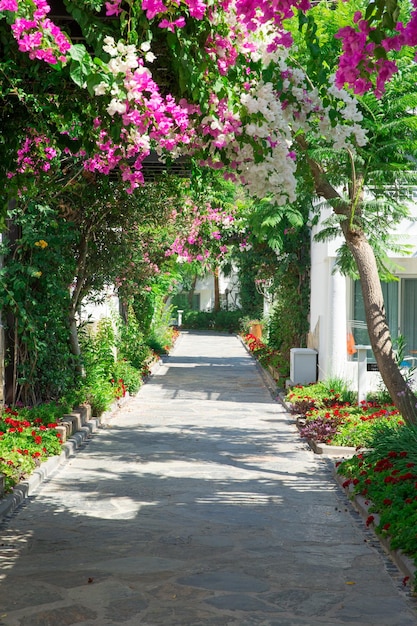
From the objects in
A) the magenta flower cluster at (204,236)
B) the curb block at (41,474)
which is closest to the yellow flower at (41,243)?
Result: the curb block at (41,474)

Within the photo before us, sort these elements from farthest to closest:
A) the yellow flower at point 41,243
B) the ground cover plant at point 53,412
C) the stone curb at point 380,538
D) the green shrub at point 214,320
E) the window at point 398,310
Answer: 1. the green shrub at point 214,320
2. the window at point 398,310
3. the yellow flower at point 41,243
4. the ground cover plant at point 53,412
5. the stone curb at point 380,538

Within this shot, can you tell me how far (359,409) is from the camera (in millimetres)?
14680

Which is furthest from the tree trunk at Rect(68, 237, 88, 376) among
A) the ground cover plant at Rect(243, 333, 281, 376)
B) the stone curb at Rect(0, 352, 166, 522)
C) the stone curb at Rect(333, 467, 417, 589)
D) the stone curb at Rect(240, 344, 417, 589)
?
the ground cover plant at Rect(243, 333, 281, 376)

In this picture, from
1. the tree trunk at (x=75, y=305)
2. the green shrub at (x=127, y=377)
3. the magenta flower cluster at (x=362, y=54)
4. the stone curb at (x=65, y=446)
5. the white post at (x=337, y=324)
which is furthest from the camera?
the green shrub at (x=127, y=377)

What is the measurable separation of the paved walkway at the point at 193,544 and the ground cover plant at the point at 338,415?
0.46 metres

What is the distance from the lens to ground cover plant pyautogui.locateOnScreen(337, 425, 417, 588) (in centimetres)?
741

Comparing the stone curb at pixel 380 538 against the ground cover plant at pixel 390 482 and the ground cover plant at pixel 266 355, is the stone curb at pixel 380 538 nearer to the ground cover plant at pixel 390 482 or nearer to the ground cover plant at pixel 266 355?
the ground cover plant at pixel 390 482

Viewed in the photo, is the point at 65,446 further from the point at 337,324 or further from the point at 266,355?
the point at 266,355

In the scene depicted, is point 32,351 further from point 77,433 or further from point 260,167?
point 260,167

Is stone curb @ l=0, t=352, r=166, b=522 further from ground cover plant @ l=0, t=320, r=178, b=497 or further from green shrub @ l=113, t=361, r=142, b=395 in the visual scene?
green shrub @ l=113, t=361, r=142, b=395

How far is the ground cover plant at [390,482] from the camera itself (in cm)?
741

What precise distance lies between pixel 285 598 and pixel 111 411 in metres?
10.5

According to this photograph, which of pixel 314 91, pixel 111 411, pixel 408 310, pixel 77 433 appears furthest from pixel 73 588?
pixel 408 310

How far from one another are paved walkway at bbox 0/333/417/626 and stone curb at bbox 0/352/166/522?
0.13 metres
